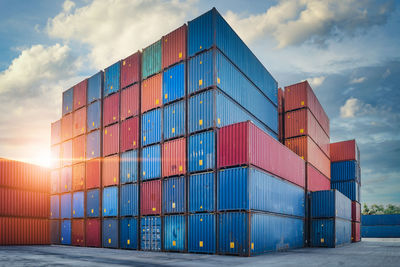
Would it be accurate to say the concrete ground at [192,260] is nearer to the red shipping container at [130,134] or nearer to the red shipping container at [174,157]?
the red shipping container at [174,157]

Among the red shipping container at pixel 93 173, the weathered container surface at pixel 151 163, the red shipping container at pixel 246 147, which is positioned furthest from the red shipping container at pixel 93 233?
the red shipping container at pixel 246 147

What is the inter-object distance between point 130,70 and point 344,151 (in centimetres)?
3141

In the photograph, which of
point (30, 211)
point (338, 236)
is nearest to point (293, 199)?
point (338, 236)

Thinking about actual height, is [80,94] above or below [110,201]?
above

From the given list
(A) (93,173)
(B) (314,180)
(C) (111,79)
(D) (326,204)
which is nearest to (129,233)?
(A) (93,173)

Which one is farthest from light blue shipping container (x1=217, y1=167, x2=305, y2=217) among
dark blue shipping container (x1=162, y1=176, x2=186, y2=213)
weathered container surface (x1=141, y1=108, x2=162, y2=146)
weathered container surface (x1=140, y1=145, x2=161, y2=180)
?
weathered container surface (x1=141, y1=108, x2=162, y2=146)

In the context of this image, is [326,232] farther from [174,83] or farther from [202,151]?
[174,83]

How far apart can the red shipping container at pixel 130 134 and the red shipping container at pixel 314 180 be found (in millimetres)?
17485

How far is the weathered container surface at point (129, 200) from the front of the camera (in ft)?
96.5

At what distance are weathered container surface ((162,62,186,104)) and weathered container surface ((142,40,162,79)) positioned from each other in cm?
152

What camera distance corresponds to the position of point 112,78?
3447cm

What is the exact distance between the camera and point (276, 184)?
26.9 metres

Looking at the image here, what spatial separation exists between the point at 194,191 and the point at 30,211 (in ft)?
72.5

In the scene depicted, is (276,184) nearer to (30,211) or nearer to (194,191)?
(194,191)
